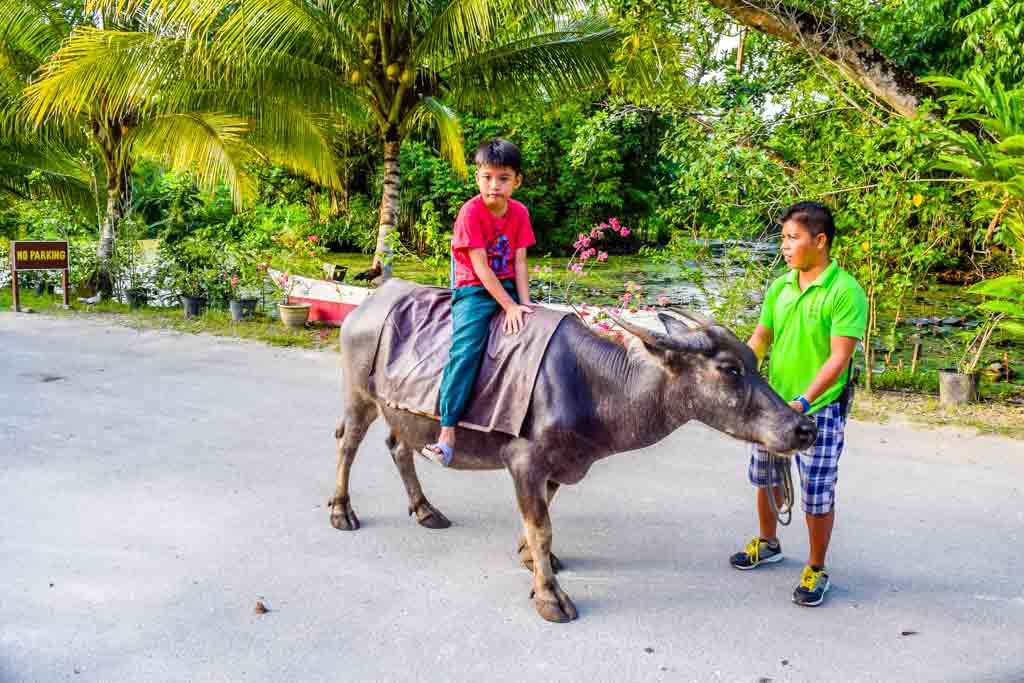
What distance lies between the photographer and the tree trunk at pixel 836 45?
293 inches

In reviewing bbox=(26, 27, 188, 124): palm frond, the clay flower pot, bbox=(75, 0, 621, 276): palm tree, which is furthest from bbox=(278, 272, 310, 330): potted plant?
bbox=(26, 27, 188, 124): palm frond

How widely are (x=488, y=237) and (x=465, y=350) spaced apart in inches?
20.3

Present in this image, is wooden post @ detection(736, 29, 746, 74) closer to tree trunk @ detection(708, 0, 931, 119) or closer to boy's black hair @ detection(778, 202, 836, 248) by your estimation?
tree trunk @ detection(708, 0, 931, 119)

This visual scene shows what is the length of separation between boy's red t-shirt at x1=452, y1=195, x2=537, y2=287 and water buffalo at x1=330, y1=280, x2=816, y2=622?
1.34 feet

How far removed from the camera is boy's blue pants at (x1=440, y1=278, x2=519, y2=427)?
11.4 feet

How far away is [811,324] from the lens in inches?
133

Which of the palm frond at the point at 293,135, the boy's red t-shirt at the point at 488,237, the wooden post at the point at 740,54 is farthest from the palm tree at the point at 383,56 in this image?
the boy's red t-shirt at the point at 488,237

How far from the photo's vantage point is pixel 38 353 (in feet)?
Result: 28.0

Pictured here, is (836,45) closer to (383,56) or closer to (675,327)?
(383,56)

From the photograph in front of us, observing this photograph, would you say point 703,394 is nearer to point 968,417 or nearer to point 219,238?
point 968,417

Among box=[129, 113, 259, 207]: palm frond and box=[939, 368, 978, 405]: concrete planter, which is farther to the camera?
box=[129, 113, 259, 207]: palm frond

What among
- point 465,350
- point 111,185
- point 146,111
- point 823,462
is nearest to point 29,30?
point 146,111

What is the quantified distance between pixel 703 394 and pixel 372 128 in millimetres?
18053

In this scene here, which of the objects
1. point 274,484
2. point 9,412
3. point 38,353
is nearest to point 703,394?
point 274,484
